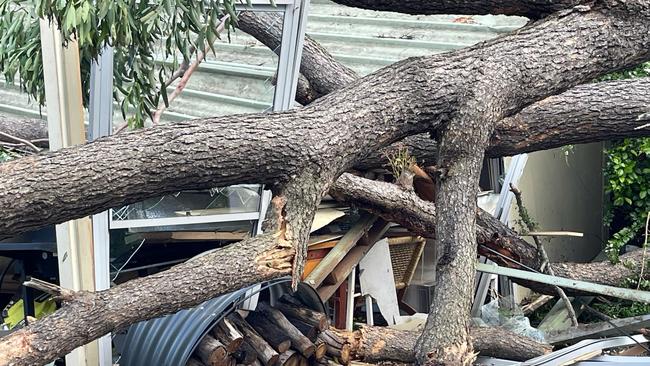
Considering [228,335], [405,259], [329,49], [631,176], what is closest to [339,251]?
[405,259]

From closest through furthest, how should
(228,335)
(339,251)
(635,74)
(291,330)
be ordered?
1. (228,335)
2. (291,330)
3. (339,251)
4. (635,74)

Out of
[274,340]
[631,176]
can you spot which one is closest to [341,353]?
[274,340]

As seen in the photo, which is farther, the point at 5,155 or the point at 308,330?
the point at 308,330

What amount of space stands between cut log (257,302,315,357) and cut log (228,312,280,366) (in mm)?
177

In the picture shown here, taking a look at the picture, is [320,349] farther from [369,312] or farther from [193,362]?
[369,312]

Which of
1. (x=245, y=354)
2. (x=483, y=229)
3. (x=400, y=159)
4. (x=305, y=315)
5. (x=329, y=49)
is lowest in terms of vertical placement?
(x=245, y=354)

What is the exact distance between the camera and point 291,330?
5.90 m

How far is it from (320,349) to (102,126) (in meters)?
2.26

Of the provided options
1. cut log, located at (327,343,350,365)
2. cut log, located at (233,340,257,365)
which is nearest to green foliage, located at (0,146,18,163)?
cut log, located at (233,340,257,365)

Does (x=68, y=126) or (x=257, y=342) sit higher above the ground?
(x=68, y=126)

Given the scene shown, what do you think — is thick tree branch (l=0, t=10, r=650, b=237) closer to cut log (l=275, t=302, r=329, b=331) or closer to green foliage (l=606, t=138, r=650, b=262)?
cut log (l=275, t=302, r=329, b=331)

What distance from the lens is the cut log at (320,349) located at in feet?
19.4

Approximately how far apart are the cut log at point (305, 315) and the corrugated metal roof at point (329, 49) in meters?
1.54

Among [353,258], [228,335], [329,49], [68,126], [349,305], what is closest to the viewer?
[68,126]
